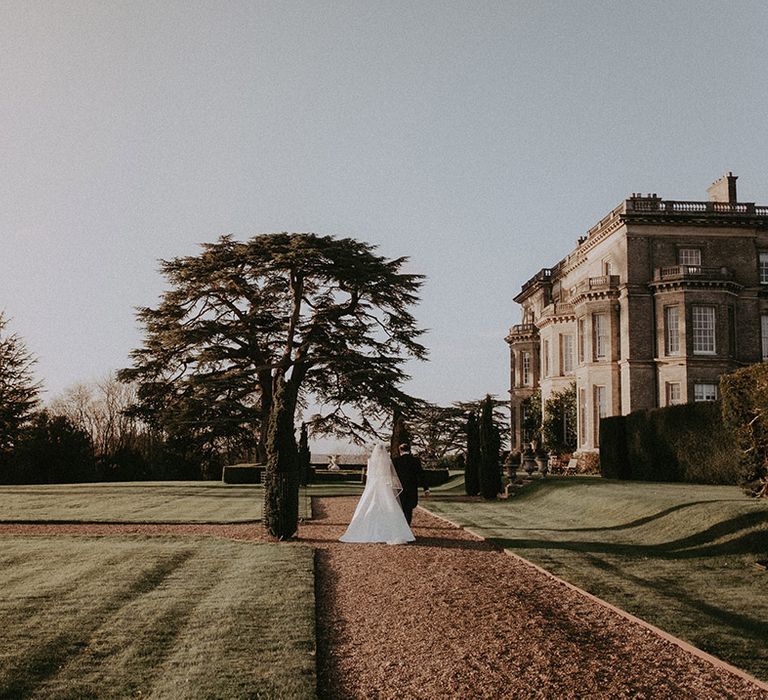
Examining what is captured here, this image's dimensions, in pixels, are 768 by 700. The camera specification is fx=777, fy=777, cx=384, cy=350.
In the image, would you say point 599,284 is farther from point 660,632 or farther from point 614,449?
point 660,632

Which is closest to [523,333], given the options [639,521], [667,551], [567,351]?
[567,351]

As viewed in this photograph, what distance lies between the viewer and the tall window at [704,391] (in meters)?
36.1

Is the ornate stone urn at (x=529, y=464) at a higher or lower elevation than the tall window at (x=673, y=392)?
lower

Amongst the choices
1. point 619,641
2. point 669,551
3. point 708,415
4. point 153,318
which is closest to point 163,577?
point 619,641

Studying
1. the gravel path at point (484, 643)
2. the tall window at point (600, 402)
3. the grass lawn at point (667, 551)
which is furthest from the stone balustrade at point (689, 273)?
the gravel path at point (484, 643)

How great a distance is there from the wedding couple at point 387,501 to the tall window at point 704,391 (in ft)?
82.9

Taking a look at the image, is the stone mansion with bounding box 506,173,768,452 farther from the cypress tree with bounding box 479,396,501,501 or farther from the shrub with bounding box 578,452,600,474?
the cypress tree with bounding box 479,396,501,501

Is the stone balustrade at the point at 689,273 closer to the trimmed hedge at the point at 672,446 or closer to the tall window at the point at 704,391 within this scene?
the tall window at the point at 704,391

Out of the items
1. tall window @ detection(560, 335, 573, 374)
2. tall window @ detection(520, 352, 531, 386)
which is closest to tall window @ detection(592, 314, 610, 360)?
tall window @ detection(560, 335, 573, 374)

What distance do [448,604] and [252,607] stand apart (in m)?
2.15

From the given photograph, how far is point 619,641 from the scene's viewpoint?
281 inches

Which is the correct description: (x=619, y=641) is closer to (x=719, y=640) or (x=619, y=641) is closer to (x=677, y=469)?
(x=719, y=640)

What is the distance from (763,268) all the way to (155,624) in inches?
1537

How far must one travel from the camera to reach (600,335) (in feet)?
128
